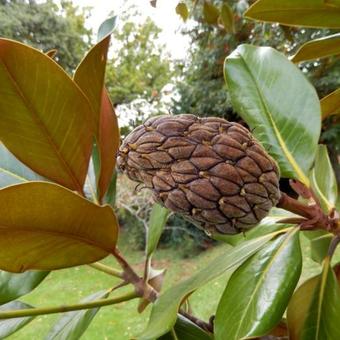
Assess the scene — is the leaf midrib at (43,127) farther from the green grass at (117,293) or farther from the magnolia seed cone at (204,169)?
the green grass at (117,293)

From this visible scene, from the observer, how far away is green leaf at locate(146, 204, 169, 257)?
117cm

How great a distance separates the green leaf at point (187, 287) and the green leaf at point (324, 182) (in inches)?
7.1

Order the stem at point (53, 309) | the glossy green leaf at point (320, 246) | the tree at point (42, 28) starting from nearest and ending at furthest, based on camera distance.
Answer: the stem at point (53, 309)
the glossy green leaf at point (320, 246)
the tree at point (42, 28)

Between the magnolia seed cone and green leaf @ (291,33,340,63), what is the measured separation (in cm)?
41

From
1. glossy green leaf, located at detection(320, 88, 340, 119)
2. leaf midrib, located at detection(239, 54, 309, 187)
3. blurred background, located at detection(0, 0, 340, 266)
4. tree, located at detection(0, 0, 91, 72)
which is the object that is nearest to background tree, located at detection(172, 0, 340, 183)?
blurred background, located at detection(0, 0, 340, 266)

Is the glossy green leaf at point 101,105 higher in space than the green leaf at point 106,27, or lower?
lower

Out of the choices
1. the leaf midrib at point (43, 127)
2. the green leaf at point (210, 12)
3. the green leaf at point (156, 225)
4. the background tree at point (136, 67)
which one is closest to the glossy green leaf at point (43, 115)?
the leaf midrib at point (43, 127)

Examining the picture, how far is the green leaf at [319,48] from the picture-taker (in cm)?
105

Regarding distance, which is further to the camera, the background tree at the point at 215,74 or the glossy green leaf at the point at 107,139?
the background tree at the point at 215,74

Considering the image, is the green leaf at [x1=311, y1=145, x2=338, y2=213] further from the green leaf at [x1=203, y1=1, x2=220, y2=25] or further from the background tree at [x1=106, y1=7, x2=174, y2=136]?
the background tree at [x1=106, y1=7, x2=174, y2=136]

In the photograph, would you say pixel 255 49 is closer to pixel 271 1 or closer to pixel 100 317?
pixel 271 1

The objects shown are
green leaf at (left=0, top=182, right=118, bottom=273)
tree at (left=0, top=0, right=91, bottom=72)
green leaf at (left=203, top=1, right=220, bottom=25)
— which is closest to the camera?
green leaf at (left=0, top=182, right=118, bottom=273)

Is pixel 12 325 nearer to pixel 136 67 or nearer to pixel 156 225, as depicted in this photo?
pixel 156 225

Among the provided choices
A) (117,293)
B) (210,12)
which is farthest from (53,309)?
(117,293)
